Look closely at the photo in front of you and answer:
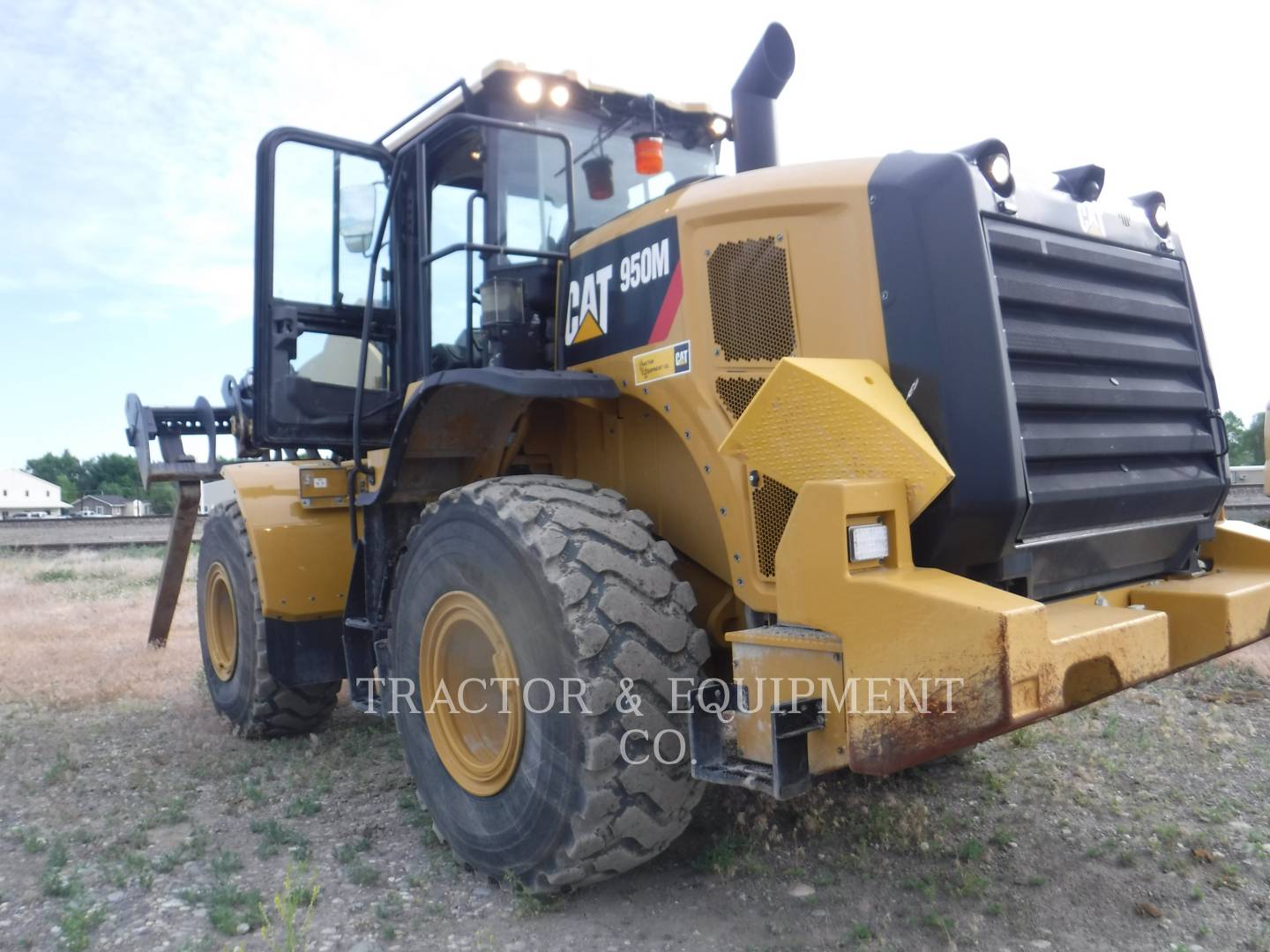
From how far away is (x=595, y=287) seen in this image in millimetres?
3773

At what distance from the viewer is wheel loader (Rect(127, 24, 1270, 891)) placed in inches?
104

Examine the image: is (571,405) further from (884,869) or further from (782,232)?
(884,869)

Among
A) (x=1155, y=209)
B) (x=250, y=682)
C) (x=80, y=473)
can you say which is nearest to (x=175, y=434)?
(x=250, y=682)

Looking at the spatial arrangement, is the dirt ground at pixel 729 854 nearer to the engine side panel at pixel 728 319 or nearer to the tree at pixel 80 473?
the engine side panel at pixel 728 319

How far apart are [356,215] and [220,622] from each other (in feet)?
8.37

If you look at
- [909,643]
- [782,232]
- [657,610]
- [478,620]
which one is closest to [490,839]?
[478,620]

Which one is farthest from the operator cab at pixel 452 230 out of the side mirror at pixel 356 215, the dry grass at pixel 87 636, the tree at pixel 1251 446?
the tree at pixel 1251 446

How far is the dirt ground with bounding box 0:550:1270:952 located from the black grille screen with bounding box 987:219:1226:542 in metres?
1.17

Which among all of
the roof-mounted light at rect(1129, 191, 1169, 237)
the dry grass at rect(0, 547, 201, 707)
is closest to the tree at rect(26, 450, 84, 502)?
the dry grass at rect(0, 547, 201, 707)

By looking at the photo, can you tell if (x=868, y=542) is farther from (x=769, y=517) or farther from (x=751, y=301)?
(x=751, y=301)

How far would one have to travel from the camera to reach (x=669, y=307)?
11.0 feet

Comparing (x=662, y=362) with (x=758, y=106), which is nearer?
(x=662, y=362)

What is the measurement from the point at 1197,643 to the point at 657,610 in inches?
66.9

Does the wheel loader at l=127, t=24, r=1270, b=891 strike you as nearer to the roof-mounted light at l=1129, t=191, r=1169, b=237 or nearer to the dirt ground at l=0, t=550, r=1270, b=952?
the roof-mounted light at l=1129, t=191, r=1169, b=237
